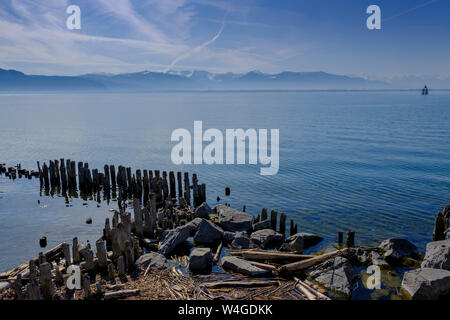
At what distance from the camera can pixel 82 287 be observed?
39.3ft

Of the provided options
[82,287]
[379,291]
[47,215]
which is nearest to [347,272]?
[379,291]

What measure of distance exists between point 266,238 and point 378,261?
4.93 metres

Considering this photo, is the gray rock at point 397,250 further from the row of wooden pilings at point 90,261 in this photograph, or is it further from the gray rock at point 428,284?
the row of wooden pilings at point 90,261

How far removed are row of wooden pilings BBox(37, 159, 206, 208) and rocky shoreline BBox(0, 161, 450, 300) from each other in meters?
5.46

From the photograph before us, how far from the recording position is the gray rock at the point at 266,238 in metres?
16.8

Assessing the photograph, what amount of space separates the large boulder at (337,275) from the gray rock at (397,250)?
8.81 feet

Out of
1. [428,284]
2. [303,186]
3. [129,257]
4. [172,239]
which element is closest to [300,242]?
[428,284]

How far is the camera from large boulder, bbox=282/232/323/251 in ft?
52.6

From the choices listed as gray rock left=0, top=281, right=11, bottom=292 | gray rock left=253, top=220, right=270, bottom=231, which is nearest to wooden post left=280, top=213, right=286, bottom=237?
gray rock left=253, top=220, right=270, bottom=231

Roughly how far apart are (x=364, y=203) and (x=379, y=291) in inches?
465

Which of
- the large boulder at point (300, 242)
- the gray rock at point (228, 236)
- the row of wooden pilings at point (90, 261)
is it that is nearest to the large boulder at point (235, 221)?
the gray rock at point (228, 236)

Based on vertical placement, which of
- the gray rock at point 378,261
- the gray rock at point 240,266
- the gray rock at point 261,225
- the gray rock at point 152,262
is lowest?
the gray rock at point 378,261

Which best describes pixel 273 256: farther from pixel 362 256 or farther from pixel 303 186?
pixel 303 186

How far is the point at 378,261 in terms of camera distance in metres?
15.1
